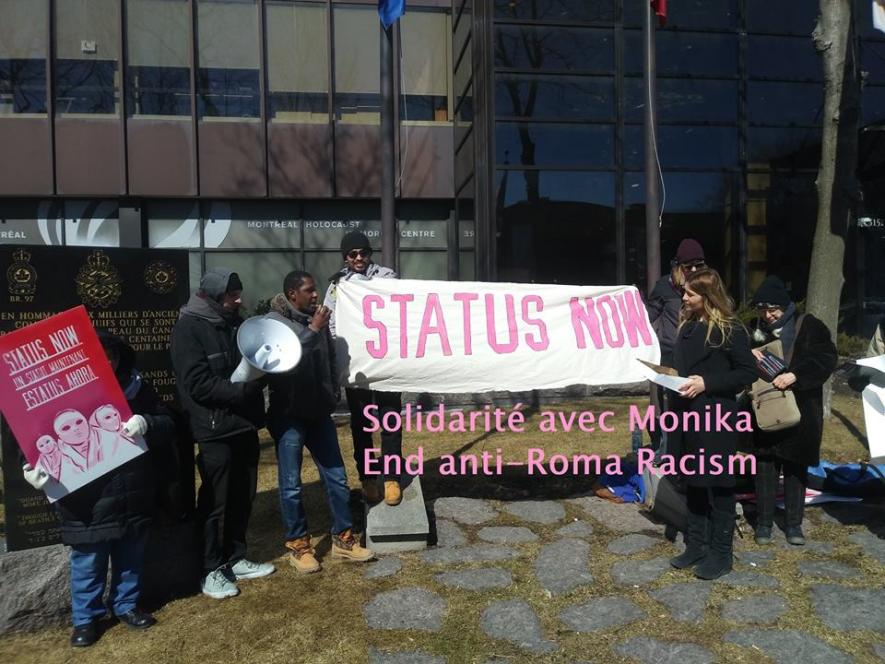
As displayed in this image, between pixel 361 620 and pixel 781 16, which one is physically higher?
pixel 781 16

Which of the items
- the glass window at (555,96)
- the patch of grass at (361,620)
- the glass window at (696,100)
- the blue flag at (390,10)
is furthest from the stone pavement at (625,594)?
the glass window at (696,100)

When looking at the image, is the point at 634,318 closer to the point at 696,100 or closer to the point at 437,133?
the point at 696,100

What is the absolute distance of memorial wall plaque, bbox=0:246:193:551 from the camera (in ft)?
12.4

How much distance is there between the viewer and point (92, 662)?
342 cm

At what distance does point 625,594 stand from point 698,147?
445 inches

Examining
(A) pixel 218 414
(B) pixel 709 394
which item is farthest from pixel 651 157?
(A) pixel 218 414

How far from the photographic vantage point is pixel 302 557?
14.6 feet

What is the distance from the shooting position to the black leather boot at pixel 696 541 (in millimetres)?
4387

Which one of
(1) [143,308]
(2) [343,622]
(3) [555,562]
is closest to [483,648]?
(2) [343,622]

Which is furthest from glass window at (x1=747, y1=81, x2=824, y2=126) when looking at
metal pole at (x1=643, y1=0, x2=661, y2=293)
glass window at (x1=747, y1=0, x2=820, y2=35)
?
metal pole at (x1=643, y1=0, x2=661, y2=293)

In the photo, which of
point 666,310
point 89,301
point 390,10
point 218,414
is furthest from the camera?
point 390,10

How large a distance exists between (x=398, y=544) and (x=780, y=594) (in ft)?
7.54

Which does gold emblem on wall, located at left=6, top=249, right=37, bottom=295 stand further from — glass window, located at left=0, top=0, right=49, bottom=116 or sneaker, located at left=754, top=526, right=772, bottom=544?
glass window, located at left=0, top=0, right=49, bottom=116

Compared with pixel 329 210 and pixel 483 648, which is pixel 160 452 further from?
pixel 329 210
